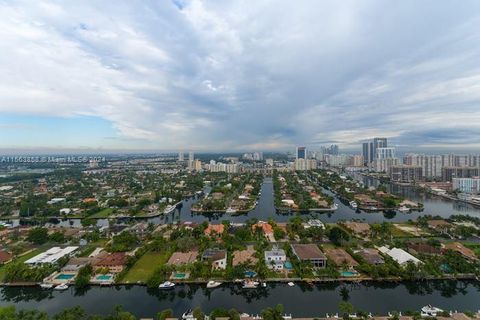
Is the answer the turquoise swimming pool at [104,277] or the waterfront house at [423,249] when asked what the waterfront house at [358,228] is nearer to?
the waterfront house at [423,249]

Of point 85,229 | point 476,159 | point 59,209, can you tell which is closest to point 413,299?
point 85,229

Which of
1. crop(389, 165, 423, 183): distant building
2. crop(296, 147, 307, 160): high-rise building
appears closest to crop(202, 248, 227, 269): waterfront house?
crop(389, 165, 423, 183): distant building

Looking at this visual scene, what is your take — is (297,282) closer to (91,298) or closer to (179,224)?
(91,298)

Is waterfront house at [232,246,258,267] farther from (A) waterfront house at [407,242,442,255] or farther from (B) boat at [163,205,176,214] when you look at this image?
(B) boat at [163,205,176,214]

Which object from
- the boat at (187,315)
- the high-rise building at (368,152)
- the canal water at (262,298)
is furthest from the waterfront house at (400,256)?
the high-rise building at (368,152)

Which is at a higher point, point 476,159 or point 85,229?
point 476,159

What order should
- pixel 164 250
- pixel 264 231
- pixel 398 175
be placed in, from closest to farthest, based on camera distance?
pixel 164 250 → pixel 264 231 → pixel 398 175

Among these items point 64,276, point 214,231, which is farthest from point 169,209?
point 64,276
